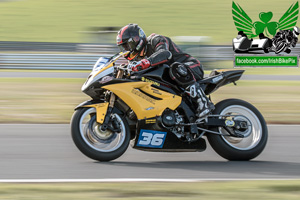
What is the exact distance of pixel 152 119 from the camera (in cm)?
639

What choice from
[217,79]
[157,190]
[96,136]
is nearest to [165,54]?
[217,79]

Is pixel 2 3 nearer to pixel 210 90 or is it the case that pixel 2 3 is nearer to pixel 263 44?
pixel 263 44

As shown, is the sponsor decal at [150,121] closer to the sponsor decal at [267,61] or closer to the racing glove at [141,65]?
the racing glove at [141,65]

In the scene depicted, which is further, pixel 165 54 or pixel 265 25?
pixel 265 25

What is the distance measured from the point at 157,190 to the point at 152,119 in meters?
1.65

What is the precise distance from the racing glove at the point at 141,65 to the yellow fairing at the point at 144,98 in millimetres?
195

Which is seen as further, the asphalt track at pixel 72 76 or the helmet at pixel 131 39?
the asphalt track at pixel 72 76

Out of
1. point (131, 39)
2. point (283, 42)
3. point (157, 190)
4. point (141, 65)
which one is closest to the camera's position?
point (157, 190)

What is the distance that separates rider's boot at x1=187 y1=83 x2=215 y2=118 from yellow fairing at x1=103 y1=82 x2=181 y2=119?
17cm

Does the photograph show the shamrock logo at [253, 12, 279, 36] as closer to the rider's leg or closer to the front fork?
the rider's leg

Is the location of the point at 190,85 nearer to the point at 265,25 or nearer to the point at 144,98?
the point at 144,98

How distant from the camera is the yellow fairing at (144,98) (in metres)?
6.23

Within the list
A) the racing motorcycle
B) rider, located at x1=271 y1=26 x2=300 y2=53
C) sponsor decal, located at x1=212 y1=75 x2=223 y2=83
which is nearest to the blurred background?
rider, located at x1=271 y1=26 x2=300 y2=53

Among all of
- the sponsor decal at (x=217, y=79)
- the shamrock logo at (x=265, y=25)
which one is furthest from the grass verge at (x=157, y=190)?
the shamrock logo at (x=265, y=25)
